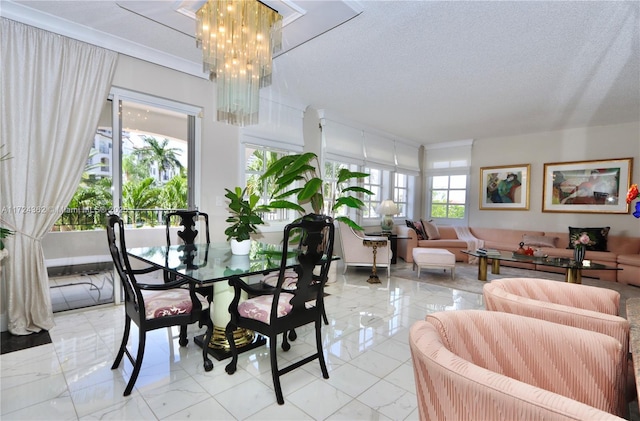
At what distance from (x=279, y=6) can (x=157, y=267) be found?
7.09 feet

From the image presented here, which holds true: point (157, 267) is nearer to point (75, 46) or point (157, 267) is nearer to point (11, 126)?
point (11, 126)

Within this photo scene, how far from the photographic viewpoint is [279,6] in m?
2.42

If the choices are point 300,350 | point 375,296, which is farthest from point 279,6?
point 375,296

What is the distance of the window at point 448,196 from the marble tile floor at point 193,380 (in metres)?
5.28

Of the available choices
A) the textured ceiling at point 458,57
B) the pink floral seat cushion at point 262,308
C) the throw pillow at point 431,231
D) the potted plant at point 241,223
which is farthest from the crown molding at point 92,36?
the throw pillow at point 431,231

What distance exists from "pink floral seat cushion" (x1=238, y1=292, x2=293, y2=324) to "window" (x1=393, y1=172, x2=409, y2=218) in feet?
18.0

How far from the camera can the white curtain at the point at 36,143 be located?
2592 mm

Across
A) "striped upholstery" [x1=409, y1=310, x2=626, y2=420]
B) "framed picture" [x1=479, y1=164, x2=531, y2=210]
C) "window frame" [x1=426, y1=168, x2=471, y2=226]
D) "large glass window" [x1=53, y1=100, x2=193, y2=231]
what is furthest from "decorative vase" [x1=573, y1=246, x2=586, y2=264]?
"large glass window" [x1=53, y1=100, x2=193, y2=231]

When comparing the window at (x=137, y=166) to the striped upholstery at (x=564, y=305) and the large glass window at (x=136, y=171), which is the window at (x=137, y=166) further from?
the striped upholstery at (x=564, y=305)

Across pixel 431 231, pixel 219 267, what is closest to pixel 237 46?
pixel 219 267

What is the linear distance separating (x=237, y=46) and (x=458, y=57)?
2264 millimetres

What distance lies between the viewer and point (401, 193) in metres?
7.43

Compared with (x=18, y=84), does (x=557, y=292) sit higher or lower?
lower

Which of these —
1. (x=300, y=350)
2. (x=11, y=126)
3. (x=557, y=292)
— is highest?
(x=11, y=126)
